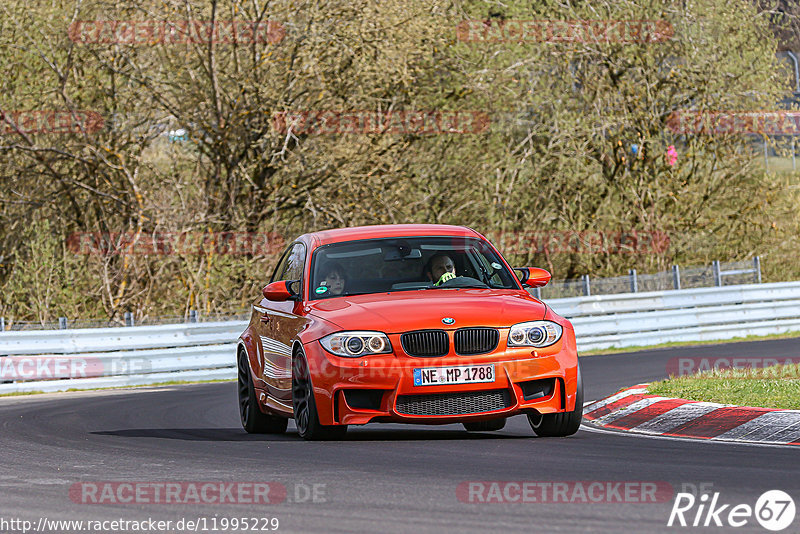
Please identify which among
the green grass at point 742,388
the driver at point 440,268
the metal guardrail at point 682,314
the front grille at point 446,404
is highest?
the driver at point 440,268

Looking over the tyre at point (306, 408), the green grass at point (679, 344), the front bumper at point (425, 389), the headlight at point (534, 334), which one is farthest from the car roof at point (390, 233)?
the green grass at point (679, 344)

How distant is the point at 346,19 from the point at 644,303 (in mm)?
8094

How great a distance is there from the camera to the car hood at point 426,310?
9.45 m

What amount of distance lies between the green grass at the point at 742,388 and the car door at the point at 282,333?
3.36m

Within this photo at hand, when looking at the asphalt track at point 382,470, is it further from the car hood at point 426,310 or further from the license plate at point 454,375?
the car hood at point 426,310

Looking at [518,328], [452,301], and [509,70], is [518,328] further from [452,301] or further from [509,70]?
[509,70]

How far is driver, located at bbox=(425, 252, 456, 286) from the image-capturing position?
10734 millimetres

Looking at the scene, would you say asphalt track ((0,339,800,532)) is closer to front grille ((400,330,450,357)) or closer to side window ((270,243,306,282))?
front grille ((400,330,450,357))

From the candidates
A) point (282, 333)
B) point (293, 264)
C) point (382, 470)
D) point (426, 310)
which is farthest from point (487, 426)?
point (382, 470)

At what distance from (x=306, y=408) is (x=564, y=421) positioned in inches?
73.8

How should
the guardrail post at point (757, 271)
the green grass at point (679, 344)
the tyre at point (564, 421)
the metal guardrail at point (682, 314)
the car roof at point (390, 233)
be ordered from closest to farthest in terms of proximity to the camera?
the tyre at point (564, 421) → the car roof at point (390, 233) → the green grass at point (679, 344) → the metal guardrail at point (682, 314) → the guardrail post at point (757, 271)

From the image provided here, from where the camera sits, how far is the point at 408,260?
429 inches

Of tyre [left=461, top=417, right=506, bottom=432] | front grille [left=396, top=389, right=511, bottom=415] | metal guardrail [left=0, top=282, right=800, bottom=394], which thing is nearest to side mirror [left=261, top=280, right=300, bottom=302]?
front grille [left=396, top=389, right=511, bottom=415]

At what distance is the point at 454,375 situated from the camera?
933 centimetres
